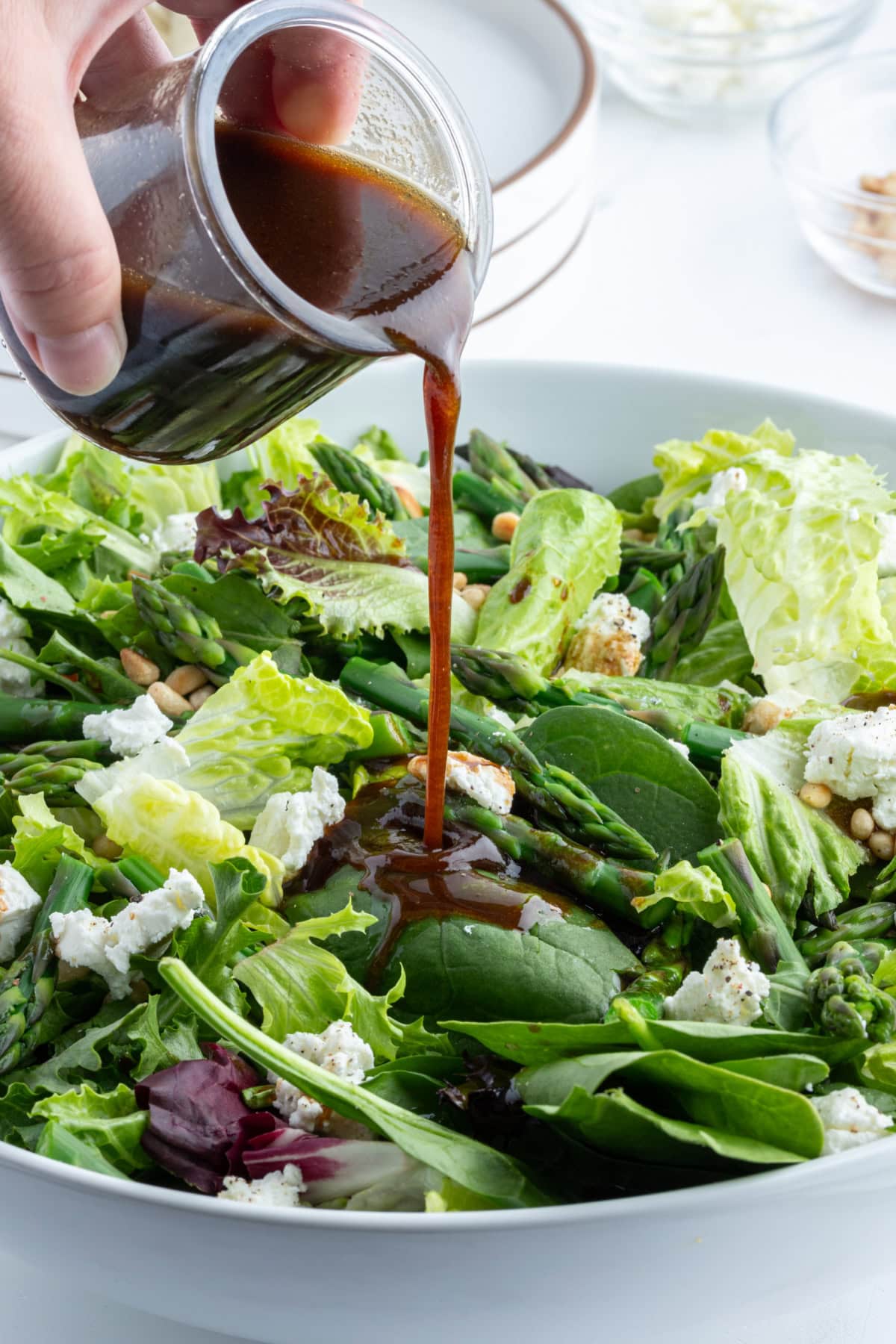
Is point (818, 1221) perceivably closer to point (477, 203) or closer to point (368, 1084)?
point (368, 1084)

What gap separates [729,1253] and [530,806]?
0.87 m

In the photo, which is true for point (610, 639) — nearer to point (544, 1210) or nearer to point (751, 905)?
point (751, 905)

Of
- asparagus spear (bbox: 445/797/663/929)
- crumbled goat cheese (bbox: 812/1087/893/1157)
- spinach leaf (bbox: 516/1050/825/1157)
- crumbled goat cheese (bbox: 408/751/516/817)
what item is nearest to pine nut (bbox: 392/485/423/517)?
crumbled goat cheese (bbox: 408/751/516/817)

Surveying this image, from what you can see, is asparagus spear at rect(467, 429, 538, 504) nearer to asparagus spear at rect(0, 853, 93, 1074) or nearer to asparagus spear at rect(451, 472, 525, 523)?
asparagus spear at rect(451, 472, 525, 523)

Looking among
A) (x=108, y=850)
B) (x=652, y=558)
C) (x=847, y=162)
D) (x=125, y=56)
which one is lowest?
(x=108, y=850)

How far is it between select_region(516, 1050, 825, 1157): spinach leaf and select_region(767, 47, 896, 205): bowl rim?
3.57m

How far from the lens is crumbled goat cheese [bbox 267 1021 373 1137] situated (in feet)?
6.64

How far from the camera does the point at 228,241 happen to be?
174 cm

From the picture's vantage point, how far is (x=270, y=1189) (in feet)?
6.27

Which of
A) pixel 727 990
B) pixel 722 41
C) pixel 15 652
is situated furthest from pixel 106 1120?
pixel 722 41

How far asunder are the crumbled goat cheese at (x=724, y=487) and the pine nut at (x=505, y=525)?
434 millimetres

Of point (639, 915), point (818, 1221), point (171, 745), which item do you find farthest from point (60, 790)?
point (818, 1221)

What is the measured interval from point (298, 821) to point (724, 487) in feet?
4.42

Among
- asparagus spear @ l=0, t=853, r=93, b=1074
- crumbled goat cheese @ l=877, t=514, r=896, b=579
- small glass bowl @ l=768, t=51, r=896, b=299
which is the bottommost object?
asparagus spear @ l=0, t=853, r=93, b=1074
